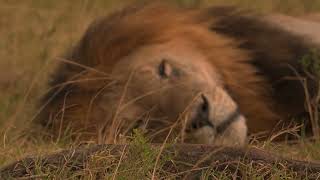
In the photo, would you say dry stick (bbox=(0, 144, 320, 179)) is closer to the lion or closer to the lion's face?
the lion's face

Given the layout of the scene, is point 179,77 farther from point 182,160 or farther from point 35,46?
point 35,46

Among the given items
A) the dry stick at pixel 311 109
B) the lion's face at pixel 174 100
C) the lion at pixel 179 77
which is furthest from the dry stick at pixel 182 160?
the dry stick at pixel 311 109

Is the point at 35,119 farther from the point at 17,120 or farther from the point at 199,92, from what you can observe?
the point at 199,92

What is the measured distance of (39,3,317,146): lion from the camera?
11.8 ft

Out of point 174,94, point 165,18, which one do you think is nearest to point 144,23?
point 165,18

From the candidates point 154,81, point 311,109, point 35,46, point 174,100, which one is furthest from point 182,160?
point 35,46

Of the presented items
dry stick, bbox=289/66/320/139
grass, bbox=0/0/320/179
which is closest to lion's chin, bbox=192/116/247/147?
grass, bbox=0/0/320/179

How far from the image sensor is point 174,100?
3.61m

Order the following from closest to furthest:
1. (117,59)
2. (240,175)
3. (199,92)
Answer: (240,175) → (199,92) → (117,59)

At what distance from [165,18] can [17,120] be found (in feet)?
2.72

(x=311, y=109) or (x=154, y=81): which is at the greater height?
(x=154, y=81)

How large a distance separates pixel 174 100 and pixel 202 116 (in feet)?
0.52

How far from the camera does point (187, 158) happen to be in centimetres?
255

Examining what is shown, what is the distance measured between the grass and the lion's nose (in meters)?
0.31
